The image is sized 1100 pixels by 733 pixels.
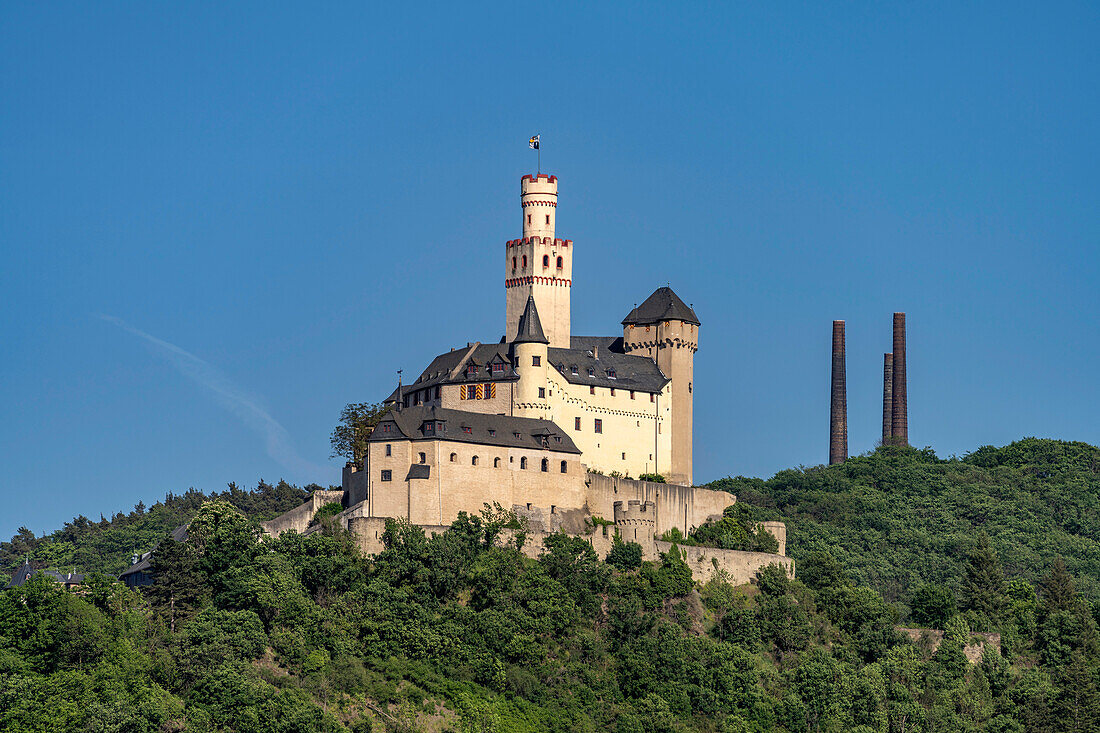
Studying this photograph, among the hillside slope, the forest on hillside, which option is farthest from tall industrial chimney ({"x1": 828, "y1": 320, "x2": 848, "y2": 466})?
the forest on hillside

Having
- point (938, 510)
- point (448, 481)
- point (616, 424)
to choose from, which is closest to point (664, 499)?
point (616, 424)

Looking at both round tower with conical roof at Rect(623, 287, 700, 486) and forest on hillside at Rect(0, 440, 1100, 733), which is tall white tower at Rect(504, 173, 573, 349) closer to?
round tower with conical roof at Rect(623, 287, 700, 486)

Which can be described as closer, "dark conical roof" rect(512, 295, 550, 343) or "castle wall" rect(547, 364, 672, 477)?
"dark conical roof" rect(512, 295, 550, 343)

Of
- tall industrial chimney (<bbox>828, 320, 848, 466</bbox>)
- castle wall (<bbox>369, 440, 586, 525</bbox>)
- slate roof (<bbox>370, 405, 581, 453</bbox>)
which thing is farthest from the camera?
tall industrial chimney (<bbox>828, 320, 848, 466</bbox>)

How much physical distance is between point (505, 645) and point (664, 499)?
1496 cm

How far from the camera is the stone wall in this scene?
95.5m

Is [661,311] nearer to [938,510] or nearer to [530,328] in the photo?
[530,328]

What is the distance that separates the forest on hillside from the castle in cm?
185

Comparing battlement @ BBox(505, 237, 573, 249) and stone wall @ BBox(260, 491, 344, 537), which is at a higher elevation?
battlement @ BBox(505, 237, 573, 249)

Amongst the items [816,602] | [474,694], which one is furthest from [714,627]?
[474,694]

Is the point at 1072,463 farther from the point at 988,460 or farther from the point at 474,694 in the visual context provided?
the point at 474,694

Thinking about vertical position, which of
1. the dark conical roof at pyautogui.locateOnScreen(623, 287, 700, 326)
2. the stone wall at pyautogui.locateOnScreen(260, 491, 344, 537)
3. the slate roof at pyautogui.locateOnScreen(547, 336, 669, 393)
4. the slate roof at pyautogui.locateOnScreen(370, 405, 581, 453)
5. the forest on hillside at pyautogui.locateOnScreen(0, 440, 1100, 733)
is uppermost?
the dark conical roof at pyautogui.locateOnScreen(623, 287, 700, 326)

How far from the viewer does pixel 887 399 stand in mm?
157750

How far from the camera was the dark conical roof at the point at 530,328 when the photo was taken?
328ft
